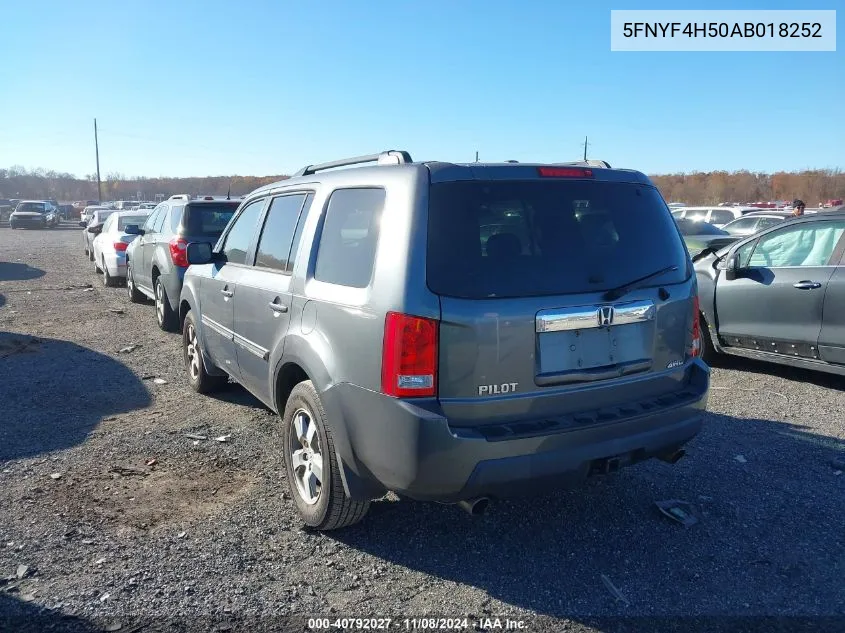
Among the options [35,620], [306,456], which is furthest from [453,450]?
[35,620]

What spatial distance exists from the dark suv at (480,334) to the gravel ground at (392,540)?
1.43 ft

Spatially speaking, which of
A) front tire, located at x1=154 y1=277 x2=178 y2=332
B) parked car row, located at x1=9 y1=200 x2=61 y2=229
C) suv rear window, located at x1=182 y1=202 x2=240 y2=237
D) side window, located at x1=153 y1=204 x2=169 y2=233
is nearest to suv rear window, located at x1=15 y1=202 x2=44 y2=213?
parked car row, located at x1=9 y1=200 x2=61 y2=229

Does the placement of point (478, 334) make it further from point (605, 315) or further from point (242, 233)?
point (242, 233)

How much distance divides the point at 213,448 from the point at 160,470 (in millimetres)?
479

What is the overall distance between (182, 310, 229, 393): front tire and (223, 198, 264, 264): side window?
0.97 metres

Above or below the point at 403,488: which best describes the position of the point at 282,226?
above

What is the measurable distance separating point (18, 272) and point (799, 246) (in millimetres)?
17332

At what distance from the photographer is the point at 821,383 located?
6.51m

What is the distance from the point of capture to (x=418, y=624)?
2871mm

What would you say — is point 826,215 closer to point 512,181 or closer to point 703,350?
point 703,350

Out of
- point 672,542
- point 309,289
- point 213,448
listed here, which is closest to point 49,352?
point 213,448

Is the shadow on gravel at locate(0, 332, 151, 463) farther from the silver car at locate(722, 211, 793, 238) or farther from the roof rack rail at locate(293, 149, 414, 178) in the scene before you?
the silver car at locate(722, 211, 793, 238)

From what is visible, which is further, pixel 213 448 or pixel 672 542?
pixel 213 448

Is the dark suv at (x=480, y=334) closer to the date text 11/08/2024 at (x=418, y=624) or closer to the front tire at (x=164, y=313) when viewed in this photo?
the date text 11/08/2024 at (x=418, y=624)
